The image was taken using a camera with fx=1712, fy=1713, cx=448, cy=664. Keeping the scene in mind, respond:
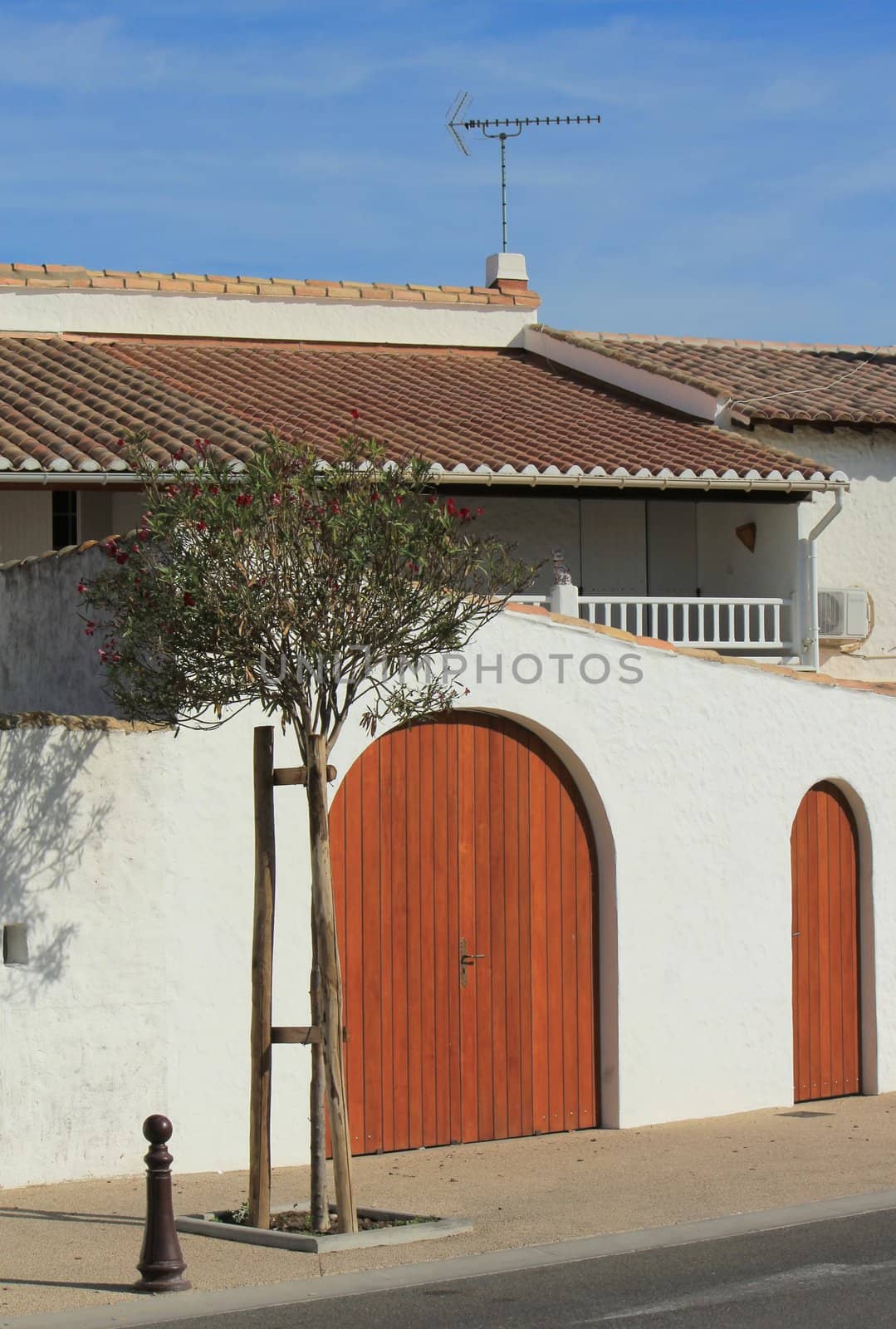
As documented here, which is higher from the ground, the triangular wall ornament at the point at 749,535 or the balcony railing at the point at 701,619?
the triangular wall ornament at the point at 749,535

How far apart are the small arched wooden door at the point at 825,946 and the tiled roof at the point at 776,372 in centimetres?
786

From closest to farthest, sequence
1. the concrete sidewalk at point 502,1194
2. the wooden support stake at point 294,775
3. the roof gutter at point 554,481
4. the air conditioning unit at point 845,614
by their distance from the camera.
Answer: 1. the concrete sidewalk at point 502,1194
2. the wooden support stake at point 294,775
3. the roof gutter at point 554,481
4. the air conditioning unit at point 845,614

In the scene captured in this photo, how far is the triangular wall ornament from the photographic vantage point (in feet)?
65.6

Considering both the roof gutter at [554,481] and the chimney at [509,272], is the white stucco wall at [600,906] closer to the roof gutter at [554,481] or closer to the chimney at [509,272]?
the roof gutter at [554,481]

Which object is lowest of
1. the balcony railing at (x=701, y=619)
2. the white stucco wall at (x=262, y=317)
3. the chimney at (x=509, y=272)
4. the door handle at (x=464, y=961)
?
the door handle at (x=464, y=961)

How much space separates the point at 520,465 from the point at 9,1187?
978 cm

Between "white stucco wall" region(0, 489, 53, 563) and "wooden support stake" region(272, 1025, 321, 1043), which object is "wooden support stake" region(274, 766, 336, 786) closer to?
"wooden support stake" region(272, 1025, 321, 1043)

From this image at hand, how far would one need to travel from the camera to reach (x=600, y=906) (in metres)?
12.3

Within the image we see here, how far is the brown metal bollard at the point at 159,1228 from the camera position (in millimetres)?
7418

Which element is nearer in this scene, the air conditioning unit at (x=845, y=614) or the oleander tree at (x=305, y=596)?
the oleander tree at (x=305, y=596)

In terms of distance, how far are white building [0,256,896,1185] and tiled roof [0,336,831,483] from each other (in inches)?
4.3

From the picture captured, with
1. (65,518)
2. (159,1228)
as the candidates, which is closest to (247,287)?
(65,518)

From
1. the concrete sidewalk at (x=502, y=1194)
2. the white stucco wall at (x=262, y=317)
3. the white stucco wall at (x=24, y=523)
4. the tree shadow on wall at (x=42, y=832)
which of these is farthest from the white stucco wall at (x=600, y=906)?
the white stucco wall at (x=262, y=317)

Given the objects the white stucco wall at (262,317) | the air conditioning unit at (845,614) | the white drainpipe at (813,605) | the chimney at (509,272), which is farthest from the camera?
the chimney at (509,272)
